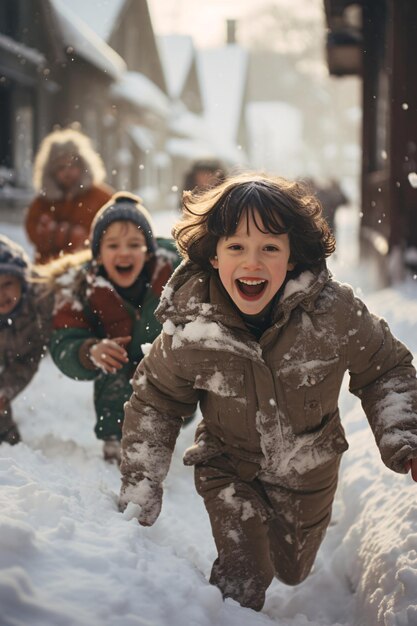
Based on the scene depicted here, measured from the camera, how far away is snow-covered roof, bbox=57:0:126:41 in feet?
78.6

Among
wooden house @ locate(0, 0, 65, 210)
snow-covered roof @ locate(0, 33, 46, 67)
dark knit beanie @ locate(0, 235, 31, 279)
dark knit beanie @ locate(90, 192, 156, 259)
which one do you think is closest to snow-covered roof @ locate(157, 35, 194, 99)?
wooden house @ locate(0, 0, 65, 210)

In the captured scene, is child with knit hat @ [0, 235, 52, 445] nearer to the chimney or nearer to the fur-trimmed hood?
the fur-trimmed hood

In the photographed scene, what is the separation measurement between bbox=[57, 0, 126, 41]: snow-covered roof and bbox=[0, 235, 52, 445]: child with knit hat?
830 inches

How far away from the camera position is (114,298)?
402cm

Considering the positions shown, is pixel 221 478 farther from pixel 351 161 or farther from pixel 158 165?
pixel 351 161

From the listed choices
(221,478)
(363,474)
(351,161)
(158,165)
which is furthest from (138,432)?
(351,161)

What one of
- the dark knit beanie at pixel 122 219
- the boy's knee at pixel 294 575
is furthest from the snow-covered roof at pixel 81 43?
the boy's knee at pixel 294 575

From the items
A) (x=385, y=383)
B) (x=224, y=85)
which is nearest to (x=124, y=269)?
(x=385, y=383)

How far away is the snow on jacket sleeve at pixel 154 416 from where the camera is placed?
267 cm

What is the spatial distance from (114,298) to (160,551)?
180cm

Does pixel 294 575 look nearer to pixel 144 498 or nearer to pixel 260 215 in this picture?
pixel 144 498

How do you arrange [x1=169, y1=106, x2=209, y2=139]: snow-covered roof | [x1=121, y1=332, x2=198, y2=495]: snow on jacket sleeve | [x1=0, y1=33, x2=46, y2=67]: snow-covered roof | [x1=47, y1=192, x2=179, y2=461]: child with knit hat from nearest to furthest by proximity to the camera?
1. [x1=121, y1=332, x2=198, y2=495]: snow on jacket sleeve
2. [x1=47, y1=192, x2=179, y2=461]: child with knit hat
3. [x1=0, y1=33, x2=46, y2=67]: snow-covered roof
4. [x1=169, y1=106, x2=209, y2=139]: snow-covered roof

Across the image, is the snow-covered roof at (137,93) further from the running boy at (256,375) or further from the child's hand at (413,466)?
the child's hand at (413,466)

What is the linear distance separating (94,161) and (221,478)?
4358 mm
